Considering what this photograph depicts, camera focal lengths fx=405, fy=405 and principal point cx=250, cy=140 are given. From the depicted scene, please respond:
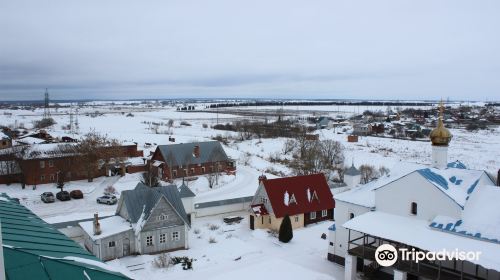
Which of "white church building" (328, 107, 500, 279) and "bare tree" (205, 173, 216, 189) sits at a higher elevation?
"white church building" (328, 107, 500, 279)

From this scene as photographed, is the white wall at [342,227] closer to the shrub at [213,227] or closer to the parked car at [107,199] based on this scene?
the shrub at [213,227]

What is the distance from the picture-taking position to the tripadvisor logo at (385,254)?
19594mm

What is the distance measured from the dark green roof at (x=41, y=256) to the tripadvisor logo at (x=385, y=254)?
48.8 ft

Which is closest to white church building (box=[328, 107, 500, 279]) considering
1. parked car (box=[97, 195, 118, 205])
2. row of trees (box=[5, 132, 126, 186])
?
parked car (box=[97, 195, 118, 205])

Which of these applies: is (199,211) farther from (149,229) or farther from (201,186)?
(201,186)

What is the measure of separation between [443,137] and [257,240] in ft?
43.8

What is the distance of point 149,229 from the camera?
2523 cm

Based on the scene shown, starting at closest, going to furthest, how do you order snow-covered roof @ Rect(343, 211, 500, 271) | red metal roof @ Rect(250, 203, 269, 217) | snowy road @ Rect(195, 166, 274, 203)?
snow-covered roof @ Rect(343, 211, 500, 271)
red metal roof @ Rect(250, 203, 269, 217)
snowy road @ Rect(195, 166, 274, 203)

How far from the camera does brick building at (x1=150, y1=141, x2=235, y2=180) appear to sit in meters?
45.4

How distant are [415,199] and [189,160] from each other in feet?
98.9

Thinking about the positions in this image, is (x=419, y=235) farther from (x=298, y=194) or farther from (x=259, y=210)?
(x=259, y=210)

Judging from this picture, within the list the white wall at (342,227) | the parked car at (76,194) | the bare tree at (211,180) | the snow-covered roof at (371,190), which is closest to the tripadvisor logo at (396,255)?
the white wall at (342,227)

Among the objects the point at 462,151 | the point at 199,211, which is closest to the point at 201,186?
the point at 199,211

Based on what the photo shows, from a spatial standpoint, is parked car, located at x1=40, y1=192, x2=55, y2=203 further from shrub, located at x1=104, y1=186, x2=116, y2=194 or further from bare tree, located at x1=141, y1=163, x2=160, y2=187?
bare tree, located at x1=141, y1=163, x2=160, y2=187
